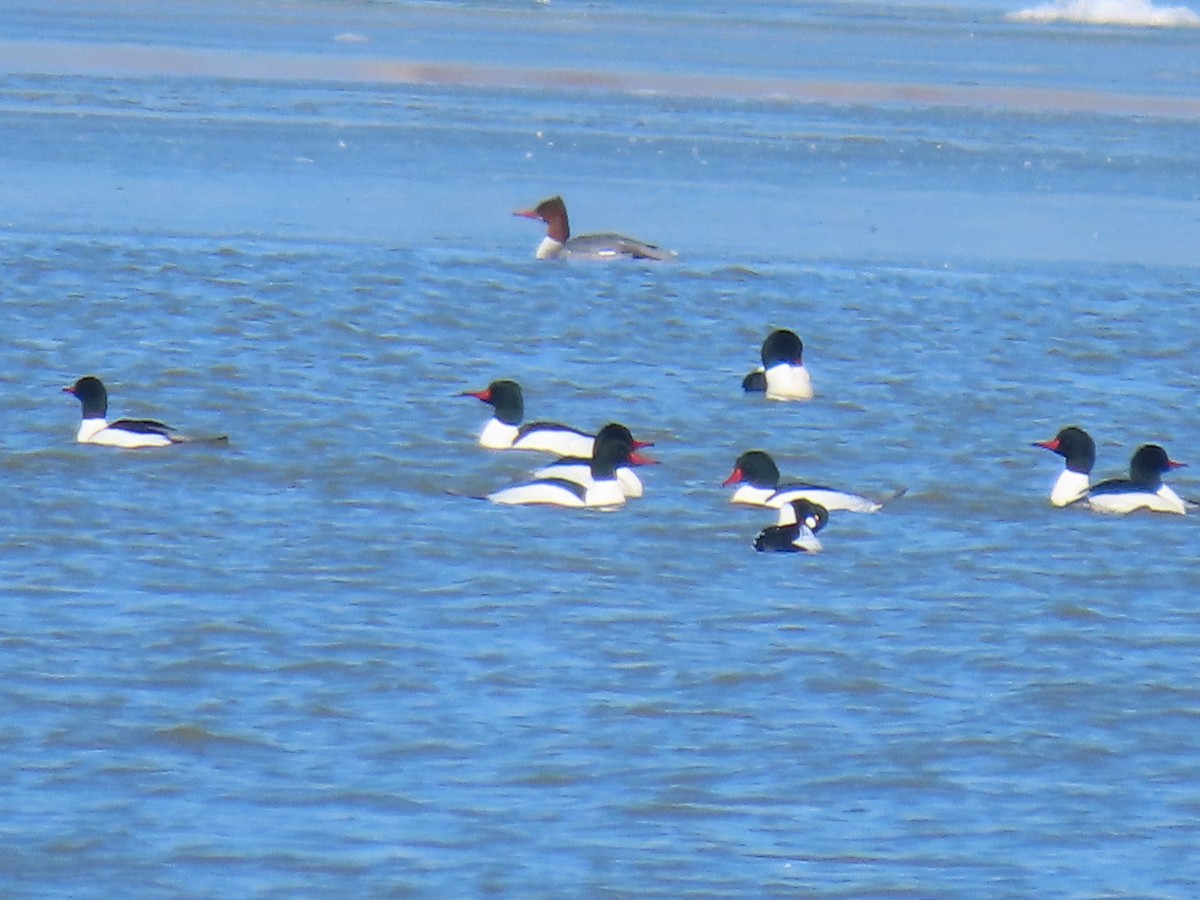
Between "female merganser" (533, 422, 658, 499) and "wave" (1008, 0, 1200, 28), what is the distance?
3624 cm

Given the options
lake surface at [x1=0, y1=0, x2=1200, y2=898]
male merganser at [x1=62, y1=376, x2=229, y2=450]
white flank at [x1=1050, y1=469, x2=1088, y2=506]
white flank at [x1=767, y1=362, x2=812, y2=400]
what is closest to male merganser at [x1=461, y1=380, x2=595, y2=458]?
lake surface at [x1=0, y1=0, x2=1200, y2=898]

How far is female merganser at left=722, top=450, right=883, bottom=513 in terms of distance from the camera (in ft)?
28.0

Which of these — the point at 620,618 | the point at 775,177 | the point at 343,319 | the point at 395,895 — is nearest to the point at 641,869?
the point at 395,895

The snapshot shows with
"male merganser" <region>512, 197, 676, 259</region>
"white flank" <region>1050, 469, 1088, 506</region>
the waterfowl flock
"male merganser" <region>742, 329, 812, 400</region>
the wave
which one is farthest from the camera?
the wave

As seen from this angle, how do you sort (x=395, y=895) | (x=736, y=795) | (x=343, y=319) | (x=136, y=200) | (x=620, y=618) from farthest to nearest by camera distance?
1. (x=136, y=200)
2. (x=343, y=319)
3. (x=620, y=618)
4. (x=736, y=795)
5. (x=395, y=895)

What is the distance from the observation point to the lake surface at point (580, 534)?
532 centimetres

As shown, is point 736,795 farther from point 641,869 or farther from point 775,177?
point 775,177

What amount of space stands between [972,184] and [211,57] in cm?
1086

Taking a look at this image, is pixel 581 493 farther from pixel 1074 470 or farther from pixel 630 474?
pixel 1074 470

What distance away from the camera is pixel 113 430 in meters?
9.13

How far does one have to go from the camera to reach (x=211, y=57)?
89.7 feet

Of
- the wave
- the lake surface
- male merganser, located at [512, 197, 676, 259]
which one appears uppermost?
the wave

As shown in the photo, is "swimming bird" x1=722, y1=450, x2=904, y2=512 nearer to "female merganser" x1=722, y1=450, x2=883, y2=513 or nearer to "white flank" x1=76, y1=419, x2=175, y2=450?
"female merganser" x1=722, y1=450, x2=883, y2=513

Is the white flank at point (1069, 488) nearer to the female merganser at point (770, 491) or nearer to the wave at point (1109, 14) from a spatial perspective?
the female merganser at point (770, 491)
